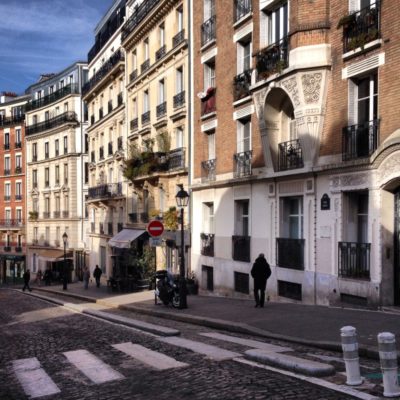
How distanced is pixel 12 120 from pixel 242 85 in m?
49.7

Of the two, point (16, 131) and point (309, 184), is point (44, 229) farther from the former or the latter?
point (309, 184)

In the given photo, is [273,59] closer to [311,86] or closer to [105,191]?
[311,86]

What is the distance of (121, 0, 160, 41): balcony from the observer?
28.9 m

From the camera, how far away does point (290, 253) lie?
16516mm

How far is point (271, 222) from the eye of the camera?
17.7 metres

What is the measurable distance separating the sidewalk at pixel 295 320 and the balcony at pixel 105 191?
20.1 m

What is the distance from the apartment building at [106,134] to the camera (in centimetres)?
3612

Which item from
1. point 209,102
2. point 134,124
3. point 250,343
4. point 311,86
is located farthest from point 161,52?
point 250,343

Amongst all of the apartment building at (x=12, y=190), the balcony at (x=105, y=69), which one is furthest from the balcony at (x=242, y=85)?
the apartment building at (x=12, y=190)

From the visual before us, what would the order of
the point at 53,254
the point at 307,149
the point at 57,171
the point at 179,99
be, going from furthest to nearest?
the point at 57,171, the point at 53,254, the point at 179,99, the point at 307,149

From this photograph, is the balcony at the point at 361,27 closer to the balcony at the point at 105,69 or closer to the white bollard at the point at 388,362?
the white bollard at the point at 388,362

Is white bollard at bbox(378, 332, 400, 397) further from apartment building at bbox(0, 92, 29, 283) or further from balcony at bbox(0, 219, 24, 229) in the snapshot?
balcony at bbox(0, 219, 24, 229)

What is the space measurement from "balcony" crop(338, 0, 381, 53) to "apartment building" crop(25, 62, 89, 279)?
121 feet

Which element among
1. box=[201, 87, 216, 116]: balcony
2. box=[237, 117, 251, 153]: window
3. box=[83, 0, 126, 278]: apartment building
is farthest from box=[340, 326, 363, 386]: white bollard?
box=[83, 0, 126, 278]: apartment building
